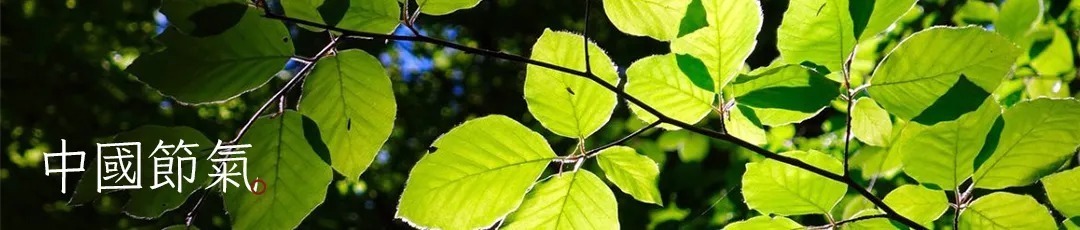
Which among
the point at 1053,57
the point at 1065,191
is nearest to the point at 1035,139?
the point at 1065,191

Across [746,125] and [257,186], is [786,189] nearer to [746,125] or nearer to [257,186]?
[746,125]

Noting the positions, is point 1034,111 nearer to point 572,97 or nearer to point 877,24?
point 877,24

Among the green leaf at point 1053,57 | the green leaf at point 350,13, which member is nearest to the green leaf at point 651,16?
the green leaf at point 350,13

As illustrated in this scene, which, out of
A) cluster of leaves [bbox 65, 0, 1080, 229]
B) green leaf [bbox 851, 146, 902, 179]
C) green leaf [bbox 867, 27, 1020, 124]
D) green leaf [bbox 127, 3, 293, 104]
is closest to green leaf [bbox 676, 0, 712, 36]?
cluster of leaves [bbox 65, 0, 1080, 229]

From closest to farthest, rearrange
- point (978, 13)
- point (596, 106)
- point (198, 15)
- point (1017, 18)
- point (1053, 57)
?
point (198, 15), point (596, 106), point (1017, 18), point (1053, 57), point (978, 13)

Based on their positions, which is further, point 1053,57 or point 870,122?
point 1053,57

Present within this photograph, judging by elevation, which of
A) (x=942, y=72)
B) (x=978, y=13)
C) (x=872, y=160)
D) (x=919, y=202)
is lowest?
(x=872, y=160)

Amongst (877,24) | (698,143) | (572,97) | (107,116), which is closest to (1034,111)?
(877,24)
